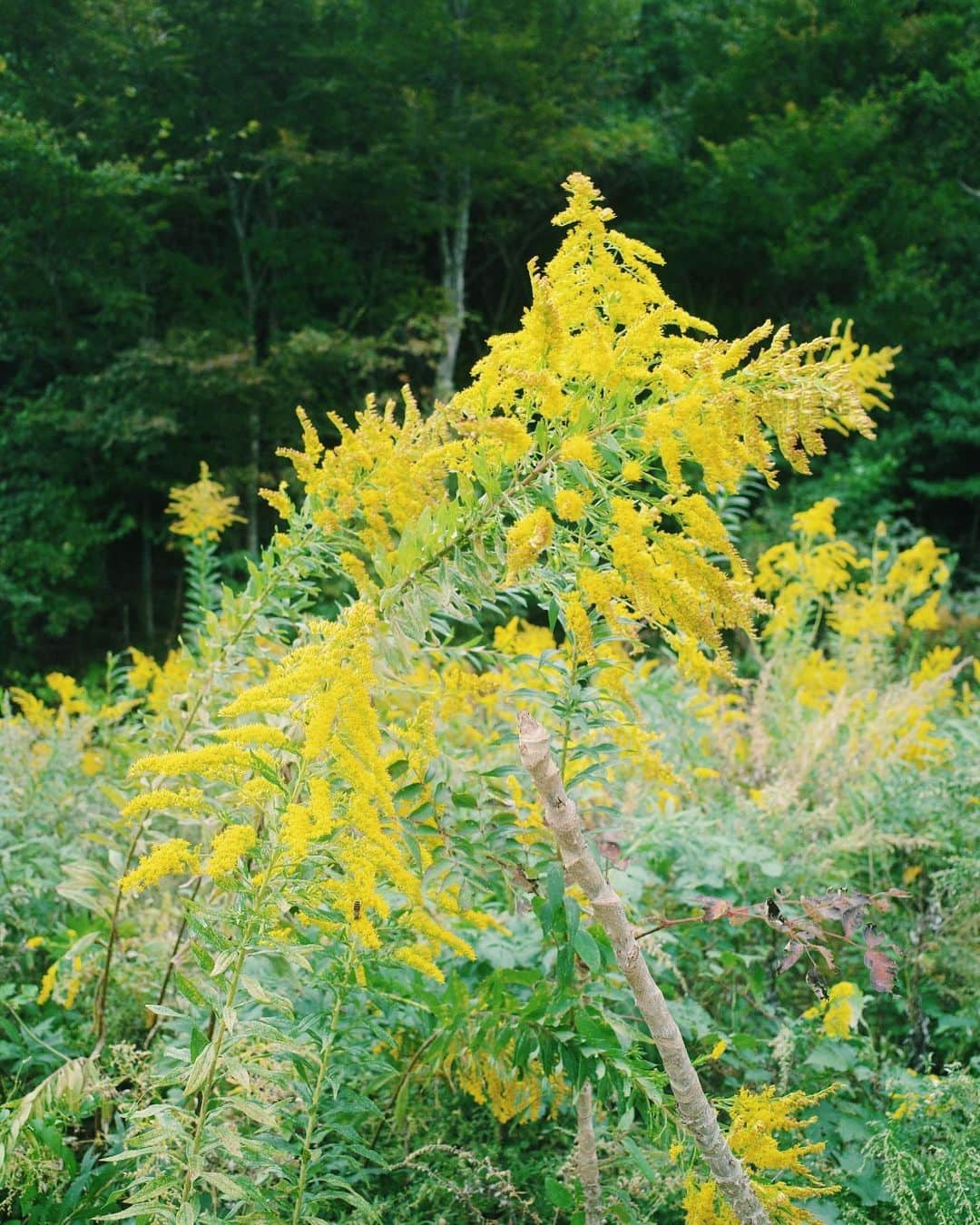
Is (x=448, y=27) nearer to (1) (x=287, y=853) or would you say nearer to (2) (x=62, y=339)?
(2) (x=62, y=339)

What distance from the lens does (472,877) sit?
5.64ft

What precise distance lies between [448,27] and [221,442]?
14.5ft

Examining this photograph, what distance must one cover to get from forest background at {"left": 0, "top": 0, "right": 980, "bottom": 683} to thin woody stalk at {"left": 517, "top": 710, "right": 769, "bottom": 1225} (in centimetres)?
730

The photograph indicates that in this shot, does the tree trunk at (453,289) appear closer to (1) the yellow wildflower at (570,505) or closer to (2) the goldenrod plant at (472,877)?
(2) the goldenrod plant at (472,877)

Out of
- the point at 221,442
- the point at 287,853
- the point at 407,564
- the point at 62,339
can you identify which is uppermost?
the point at 407,564

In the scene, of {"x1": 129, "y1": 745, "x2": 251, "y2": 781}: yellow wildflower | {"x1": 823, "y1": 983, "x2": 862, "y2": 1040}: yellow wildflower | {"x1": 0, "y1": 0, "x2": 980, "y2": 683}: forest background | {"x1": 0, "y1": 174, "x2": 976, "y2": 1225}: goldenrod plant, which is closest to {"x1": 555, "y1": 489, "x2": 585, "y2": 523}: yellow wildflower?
{"x1": 0, "y1": 174, "x2": 976, "y2": 1225}: goldenrod plant

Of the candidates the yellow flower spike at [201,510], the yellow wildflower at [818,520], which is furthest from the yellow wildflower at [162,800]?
the yellow wildflower at [818,520]

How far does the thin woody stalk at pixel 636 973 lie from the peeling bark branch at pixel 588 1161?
0.23 m

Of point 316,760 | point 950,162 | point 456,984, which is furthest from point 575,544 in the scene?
point 950,162

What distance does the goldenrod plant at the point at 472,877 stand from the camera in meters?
1.38

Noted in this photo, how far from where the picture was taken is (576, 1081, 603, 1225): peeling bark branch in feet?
5.50

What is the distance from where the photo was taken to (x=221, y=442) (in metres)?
10.1

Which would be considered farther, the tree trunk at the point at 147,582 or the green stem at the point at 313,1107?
the tree trunk at the point at 147,582

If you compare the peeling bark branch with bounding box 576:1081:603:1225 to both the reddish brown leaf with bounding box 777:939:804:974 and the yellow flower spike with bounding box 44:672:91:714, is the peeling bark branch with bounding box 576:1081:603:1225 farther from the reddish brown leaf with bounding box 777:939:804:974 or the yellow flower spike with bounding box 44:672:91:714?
the yellow flower spike with bounding box 44:672:91:714
